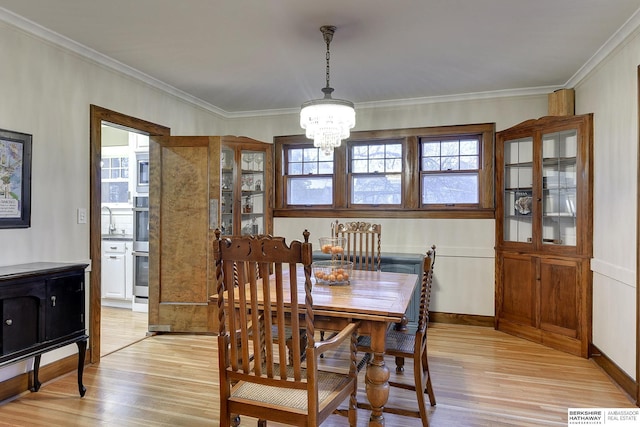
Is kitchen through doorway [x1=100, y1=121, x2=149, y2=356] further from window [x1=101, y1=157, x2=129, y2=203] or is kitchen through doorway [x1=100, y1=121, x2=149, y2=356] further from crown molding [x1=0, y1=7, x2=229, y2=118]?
crown molding [x1=0, y1=7, x2=229, y2=118]

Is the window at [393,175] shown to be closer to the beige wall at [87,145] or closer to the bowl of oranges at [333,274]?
the beige wall at [87,145]

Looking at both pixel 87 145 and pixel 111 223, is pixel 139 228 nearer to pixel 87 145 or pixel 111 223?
pixel 111 223

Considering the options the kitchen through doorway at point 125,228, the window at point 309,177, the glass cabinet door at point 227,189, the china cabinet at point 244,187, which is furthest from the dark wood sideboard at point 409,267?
the kitchen through doorway at point 125,228

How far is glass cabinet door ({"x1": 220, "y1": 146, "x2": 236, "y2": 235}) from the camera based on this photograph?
4418mm

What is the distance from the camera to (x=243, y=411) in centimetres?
174

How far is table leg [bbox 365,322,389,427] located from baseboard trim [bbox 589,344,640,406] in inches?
74.7

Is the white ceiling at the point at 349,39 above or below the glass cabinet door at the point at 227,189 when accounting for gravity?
above

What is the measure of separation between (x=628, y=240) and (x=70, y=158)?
14.1 feet

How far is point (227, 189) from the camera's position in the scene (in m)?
4.50

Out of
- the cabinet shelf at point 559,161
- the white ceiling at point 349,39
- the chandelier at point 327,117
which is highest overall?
the white ceiling at point 349,39

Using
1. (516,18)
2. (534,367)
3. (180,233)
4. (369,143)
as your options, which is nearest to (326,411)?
(534,367)

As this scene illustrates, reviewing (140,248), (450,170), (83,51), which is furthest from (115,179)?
(450,170)

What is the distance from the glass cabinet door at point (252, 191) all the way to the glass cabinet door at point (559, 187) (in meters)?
3.13

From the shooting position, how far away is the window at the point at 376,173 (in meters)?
4.83
